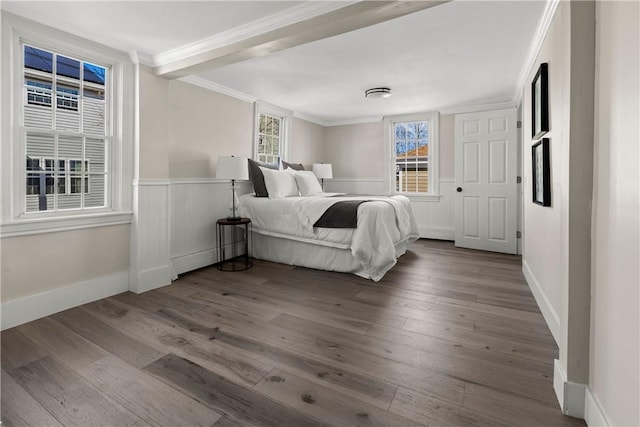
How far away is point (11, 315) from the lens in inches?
89.2

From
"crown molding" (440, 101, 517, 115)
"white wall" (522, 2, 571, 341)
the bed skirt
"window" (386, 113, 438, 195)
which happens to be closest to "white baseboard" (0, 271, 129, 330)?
the bed skirt

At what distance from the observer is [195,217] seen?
3.82m

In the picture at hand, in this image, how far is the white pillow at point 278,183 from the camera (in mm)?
4238

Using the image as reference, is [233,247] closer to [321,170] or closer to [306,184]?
[306,184]

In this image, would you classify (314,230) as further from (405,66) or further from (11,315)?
(11,315)

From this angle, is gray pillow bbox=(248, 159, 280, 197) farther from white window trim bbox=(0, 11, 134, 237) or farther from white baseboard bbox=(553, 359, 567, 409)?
white baseboard bbox=(553, 359, 567, 409)

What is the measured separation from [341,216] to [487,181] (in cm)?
268

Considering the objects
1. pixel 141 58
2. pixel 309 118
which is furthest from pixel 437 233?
pixel 141 58

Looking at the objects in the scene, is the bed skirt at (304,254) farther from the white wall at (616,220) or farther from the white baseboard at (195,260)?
the white wall at (616,220)

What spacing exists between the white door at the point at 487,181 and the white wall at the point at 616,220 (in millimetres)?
3579

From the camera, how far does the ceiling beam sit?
1915 millimetres

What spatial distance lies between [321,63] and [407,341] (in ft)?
9.13

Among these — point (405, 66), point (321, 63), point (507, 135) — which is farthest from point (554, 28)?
point (507, 135)

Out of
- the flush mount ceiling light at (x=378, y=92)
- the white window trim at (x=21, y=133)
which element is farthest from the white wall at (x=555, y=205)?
the white window trim at (x=21, y=133)
